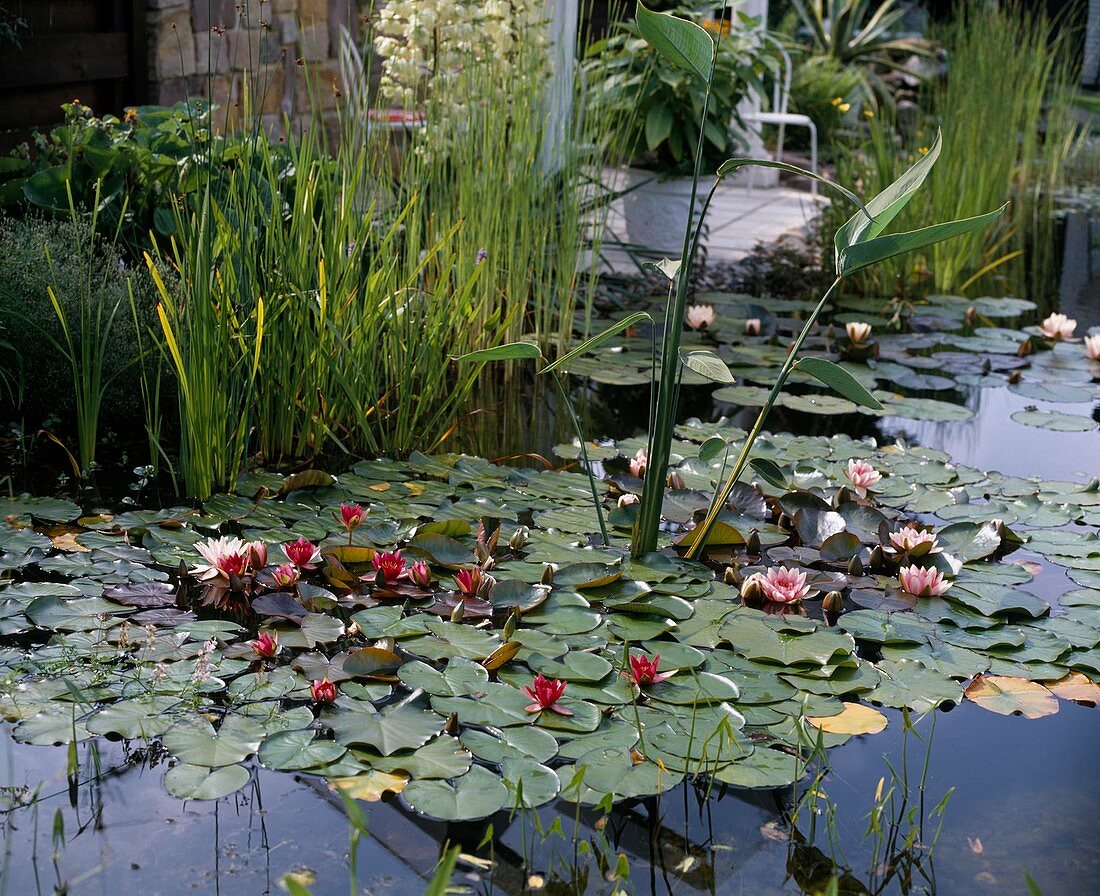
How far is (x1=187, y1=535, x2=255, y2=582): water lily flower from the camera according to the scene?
84.6 inches

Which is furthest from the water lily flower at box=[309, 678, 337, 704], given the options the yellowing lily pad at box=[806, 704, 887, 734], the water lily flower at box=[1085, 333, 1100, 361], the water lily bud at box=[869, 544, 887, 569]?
the water lily flower at box=[1085, 333, 1100, 361]

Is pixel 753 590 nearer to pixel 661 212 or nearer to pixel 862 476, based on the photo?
pixel 862 476

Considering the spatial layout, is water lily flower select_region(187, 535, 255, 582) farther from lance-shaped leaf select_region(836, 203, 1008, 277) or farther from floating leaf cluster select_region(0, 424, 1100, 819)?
lance-shaped leaf select_region(836, 203, 1008, 277)

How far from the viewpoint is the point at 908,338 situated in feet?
14.4

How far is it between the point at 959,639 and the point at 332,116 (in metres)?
5.19

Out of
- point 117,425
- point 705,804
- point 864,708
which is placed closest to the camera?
point 705,804

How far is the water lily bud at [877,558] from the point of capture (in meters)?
2.41

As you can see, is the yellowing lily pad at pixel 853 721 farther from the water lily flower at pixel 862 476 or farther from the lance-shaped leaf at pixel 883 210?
the water lily flower at pixel 862 476

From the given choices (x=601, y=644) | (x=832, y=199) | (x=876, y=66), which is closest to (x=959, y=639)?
(x=601, y=644)

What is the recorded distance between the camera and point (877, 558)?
242cm

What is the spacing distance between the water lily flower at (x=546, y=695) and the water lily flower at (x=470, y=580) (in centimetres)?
40

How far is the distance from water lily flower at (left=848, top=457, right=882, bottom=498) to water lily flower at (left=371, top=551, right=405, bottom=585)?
47.4 inches

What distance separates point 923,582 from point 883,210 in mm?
764

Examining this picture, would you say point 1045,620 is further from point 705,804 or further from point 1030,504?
point 705,804
